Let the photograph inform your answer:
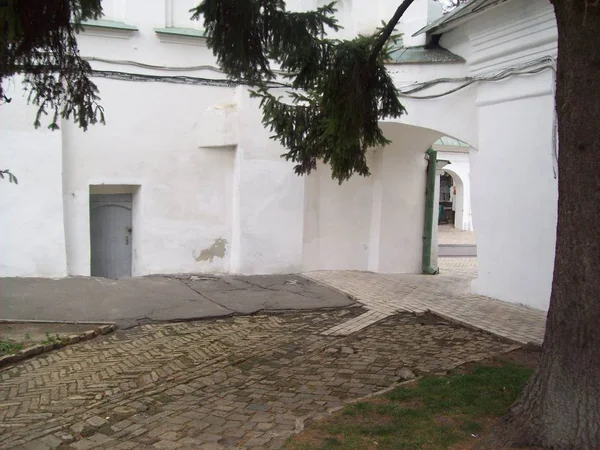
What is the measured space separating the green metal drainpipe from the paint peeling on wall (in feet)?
14.2

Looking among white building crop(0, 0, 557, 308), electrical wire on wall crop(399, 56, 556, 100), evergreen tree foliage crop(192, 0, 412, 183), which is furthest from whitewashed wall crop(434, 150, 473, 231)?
evergreen tree foliage crop(192, 0, 412, 183)

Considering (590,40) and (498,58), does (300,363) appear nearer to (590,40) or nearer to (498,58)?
(590,40)

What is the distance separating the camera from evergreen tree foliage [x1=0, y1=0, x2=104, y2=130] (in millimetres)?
4266

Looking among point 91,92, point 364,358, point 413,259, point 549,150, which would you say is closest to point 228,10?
point 91,92

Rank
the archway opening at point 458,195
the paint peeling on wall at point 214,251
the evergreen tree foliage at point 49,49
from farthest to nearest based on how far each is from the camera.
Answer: the archway opening at point 458,195, the paint peeling on wall at point 214,251, the evergreen tree foliage at point 49,49

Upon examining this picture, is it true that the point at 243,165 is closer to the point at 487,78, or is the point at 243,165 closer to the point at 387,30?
the point at 487,78

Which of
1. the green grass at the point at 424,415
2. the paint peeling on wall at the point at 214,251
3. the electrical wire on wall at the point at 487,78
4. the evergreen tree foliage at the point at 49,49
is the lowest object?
the green grass at the point at 424,415

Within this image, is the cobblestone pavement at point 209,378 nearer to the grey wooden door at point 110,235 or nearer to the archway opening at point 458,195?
the grey wooden door at point 110,235

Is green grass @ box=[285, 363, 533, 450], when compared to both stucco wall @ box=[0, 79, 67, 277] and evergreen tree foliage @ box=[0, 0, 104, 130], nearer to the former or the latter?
evergreen tree foliage @ box=[0, 0, 104, 130]

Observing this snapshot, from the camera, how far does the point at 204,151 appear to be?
10.2 m

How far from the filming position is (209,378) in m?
5.31

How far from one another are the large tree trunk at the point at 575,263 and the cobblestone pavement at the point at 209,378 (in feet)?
5.64

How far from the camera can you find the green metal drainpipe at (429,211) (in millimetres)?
11844

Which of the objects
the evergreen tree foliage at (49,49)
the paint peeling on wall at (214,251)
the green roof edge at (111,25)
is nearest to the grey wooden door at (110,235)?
the paint peeling on wall at (214,251)
